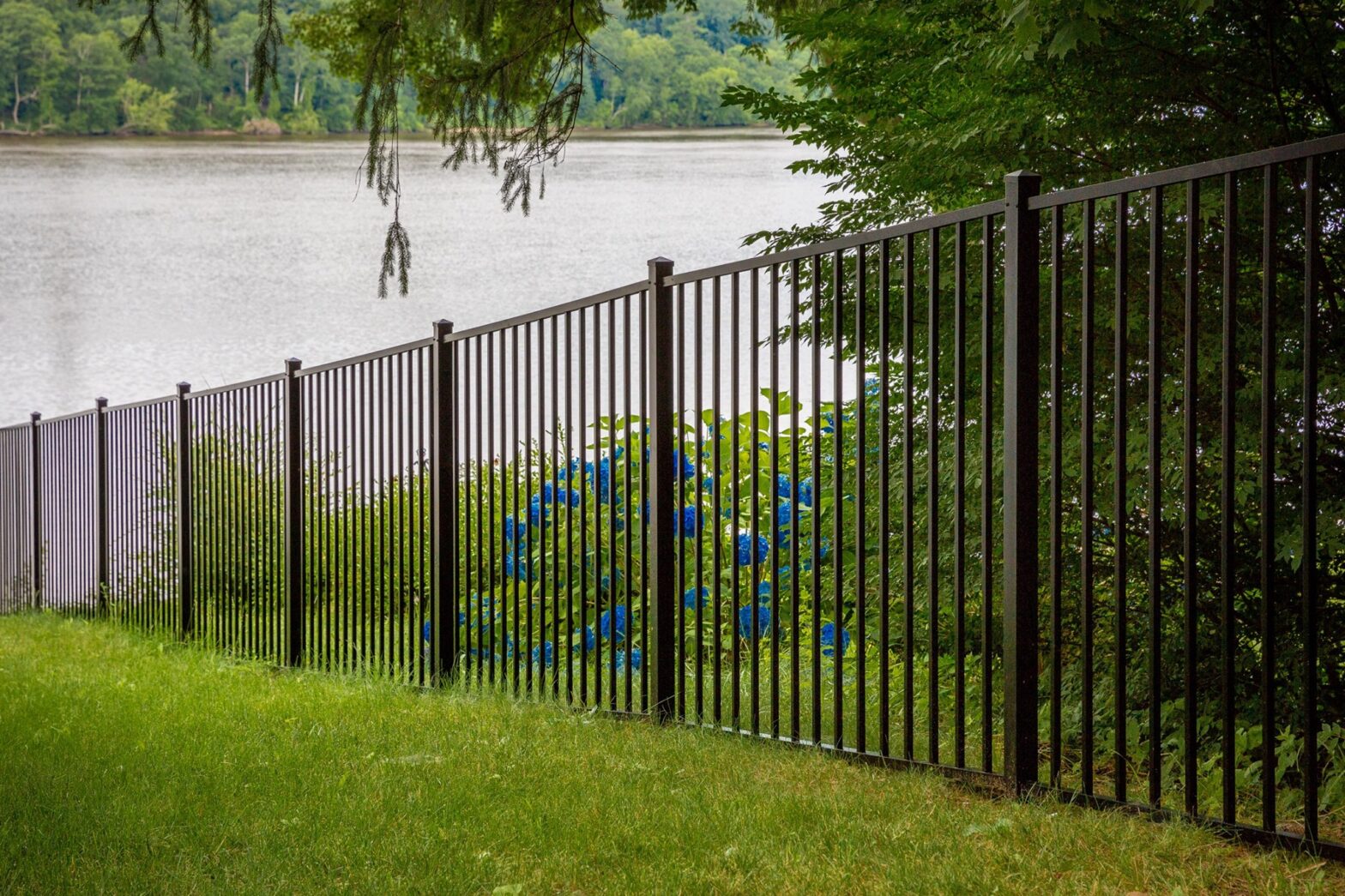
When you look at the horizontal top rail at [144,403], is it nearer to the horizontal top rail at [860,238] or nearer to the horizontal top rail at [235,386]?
the horizontal top rail at [235,386]

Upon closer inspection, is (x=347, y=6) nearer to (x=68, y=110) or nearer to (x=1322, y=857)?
(x=68, y=110)

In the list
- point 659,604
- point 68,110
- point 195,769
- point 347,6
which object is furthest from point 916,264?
point 68,110

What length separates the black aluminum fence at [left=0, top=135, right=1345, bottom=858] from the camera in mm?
2988

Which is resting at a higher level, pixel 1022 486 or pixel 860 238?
pixel 860 238

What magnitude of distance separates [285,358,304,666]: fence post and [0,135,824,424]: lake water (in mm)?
9746

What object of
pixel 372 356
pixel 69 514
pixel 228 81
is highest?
pixel 228 81

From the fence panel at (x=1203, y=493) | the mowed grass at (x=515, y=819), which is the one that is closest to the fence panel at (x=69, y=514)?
the mowed grass at (x=515, y=819)

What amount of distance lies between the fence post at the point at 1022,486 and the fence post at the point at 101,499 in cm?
956

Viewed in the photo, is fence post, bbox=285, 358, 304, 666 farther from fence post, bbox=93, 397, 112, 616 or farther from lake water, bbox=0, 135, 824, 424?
lake water, bbox=0, 135, 824, 424

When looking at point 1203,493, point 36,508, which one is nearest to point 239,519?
point 1203,493

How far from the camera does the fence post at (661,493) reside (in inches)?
180

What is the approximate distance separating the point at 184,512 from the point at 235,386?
64.1 inches

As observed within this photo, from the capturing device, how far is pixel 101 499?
11.0 metres

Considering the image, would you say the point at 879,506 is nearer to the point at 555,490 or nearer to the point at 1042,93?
the point at 555,490
